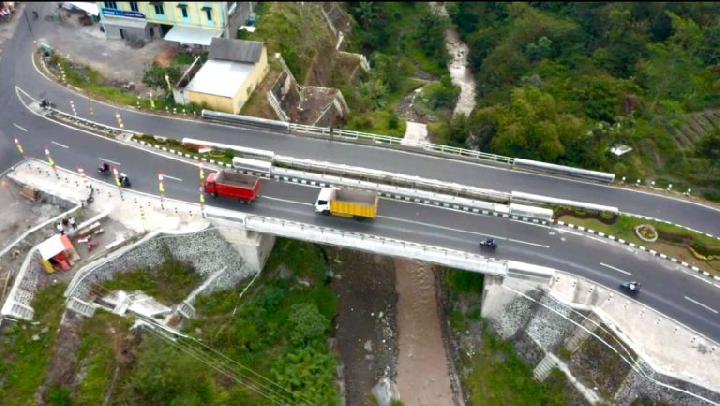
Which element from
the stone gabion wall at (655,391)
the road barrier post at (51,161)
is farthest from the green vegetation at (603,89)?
the road barrier post at (51,161)

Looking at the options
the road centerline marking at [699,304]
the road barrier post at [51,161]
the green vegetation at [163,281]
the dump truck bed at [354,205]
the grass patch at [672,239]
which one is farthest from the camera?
the road barrier post at [51,161]

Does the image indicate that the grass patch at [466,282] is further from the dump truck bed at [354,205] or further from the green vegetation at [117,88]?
the green vegetation at [117,88]

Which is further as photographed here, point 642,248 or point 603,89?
point 603,89

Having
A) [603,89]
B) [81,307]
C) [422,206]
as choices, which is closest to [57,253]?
[81,307]

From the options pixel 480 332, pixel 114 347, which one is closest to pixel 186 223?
pixel 114 347

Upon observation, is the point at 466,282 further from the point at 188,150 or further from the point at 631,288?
the point at 188,150
